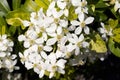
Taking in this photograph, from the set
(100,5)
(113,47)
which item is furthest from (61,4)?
(113,47)

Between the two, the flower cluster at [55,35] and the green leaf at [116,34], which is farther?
the green leaf at [116,34]

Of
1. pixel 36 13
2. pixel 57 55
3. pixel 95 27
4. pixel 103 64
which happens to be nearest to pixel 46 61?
pixel 57 55

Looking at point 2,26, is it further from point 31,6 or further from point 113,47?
point 113,47

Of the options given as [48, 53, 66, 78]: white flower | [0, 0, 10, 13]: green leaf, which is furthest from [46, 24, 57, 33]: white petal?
[0, 0, 10, 13]: green leaf

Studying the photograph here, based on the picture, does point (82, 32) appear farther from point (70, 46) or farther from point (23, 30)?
point (23, 30)

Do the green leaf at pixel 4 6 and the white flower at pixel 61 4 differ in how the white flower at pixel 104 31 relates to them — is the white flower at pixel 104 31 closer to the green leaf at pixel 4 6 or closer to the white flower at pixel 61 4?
the white flower at pixel 61 4

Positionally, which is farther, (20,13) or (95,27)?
(95,27)

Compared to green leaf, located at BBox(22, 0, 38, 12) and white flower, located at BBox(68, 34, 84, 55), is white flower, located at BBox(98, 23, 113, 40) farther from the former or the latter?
green leaf, located at BBox(22, 0, 38, 12)

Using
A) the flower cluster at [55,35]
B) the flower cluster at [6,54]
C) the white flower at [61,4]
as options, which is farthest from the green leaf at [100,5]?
the flower cluster at [6,54]
